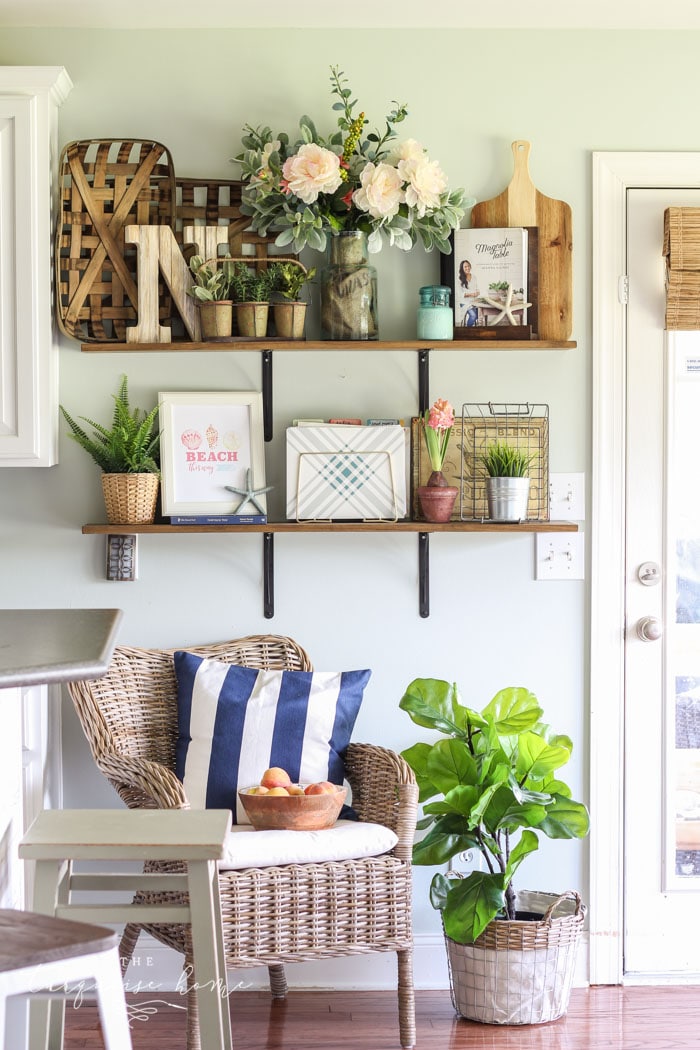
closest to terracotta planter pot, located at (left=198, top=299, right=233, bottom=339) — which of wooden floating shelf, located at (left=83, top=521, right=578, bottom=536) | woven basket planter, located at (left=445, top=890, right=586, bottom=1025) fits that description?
wooden floating shelf, located at (left=83, top=521, right=578, bottom=536)

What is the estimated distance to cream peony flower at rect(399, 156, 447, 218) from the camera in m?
2.62

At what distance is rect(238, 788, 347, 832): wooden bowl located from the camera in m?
2.41

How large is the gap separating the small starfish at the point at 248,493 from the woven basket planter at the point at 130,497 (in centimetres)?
20

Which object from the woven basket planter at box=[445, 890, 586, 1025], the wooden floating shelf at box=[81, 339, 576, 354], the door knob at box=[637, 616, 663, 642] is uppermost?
the wooden floating shelf at box=[81, 339, 576, 354]

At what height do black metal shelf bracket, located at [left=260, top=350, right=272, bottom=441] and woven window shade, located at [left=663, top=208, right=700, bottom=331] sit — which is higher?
woven window shade, located at [left=663, top=208, right=700, bottom=331]

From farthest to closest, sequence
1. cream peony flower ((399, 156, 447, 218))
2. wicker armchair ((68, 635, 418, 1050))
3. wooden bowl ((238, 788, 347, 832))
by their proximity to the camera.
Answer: cream peony flower ((399, 156, 447, 218)), wooden bowl ((238, 788, 347, 832)), wicker armchair ((68, 635, 418, 1050))

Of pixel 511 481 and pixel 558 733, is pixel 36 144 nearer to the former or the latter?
pixel 511 481

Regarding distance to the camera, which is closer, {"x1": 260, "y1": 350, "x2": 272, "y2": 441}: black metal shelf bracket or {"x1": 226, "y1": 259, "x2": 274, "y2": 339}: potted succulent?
{"x1": 226, "y1": 259, "x2": 274, "y2": 339}: potted succulent

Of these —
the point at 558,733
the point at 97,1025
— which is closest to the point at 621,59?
the point at 558,733

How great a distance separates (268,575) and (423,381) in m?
0.66

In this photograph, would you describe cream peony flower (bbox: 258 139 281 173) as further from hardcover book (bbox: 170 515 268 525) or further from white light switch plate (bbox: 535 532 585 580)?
white light switch plate (bbox: 535 532 585 580)

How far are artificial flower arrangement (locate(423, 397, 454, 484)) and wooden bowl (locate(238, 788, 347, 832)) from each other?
2.78ft

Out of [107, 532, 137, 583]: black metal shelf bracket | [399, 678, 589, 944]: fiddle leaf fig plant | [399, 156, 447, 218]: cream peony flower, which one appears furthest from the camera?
[107, 532, 137, 583]: black metal shelf bracket

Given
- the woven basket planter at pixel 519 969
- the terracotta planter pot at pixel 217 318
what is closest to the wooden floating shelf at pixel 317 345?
the terracotta planter pot at pixel 217 318
